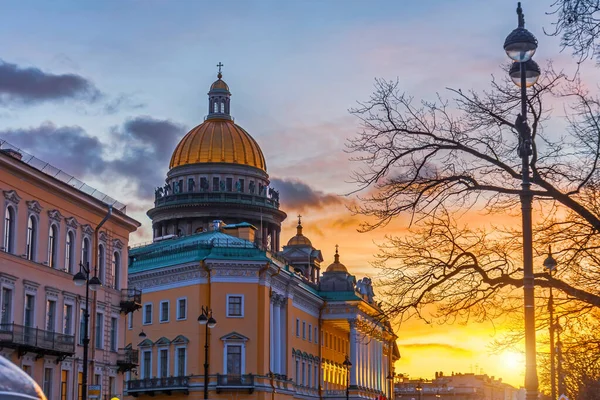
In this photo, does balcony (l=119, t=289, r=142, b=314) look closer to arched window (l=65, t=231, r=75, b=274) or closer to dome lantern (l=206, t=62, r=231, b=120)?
arched window (l=65, t=231, r=75, b=274)

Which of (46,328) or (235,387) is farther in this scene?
(235,387)

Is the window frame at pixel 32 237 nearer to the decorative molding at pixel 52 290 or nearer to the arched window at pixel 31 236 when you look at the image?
the arched window at pixel 31 236

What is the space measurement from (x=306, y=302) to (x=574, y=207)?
68.4 meters

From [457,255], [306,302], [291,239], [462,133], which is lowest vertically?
[457,255]

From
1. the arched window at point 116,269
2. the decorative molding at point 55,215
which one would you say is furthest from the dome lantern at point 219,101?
the decorative molding at point 55,215

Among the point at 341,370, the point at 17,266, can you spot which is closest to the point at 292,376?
the point at 341,370

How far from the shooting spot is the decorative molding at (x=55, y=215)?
152ft

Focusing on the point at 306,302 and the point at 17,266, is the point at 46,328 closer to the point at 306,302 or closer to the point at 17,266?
the point at 17,266

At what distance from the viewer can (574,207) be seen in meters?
19.1

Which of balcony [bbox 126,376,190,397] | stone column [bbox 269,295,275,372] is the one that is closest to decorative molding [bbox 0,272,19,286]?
balcony [bbox 126,376,190,397]

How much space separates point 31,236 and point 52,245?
1.93 meters

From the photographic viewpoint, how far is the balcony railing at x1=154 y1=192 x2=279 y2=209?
102000 mm

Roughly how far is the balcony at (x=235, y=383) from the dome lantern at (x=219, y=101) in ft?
134

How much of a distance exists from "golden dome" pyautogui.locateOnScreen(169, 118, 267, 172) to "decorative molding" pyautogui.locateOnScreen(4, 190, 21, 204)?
59941mm
